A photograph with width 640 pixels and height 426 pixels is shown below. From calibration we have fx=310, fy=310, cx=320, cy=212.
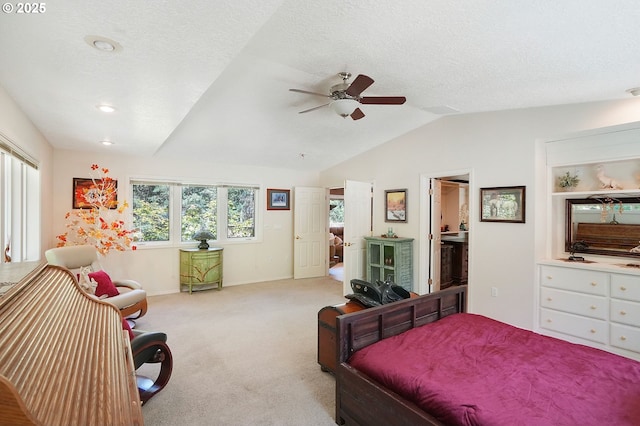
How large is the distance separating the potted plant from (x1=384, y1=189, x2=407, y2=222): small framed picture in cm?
204

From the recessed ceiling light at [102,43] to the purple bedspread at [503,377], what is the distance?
2414 mm

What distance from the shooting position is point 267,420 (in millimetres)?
2180

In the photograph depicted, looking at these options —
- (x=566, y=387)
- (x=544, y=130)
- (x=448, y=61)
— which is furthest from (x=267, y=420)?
(x=544, y=130)

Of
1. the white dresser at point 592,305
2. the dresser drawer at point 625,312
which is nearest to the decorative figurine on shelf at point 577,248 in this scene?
the white dresser at point 592,305

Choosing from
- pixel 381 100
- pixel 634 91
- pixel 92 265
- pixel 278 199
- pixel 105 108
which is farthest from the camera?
pixel 278 199

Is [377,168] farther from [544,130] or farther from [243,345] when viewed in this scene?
[243,345]

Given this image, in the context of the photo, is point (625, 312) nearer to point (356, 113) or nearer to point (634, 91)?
point (634, 91)

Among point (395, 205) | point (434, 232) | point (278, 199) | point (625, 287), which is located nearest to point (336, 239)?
point (278, 199)

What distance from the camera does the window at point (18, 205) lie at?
2.81m

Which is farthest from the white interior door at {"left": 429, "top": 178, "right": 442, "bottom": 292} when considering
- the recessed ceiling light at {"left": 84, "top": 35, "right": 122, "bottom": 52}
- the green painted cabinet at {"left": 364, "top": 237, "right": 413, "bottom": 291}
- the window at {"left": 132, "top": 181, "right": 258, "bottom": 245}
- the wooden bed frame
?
the recessed ceiling light at {"left": 84, "top": 35, "right": 122, "bottom": 52}

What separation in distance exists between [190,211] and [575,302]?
5746mm

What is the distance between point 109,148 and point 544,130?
19.0 feet

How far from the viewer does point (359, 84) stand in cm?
265

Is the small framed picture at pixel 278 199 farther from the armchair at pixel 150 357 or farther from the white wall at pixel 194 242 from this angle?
the armchair at pixel 150 357
